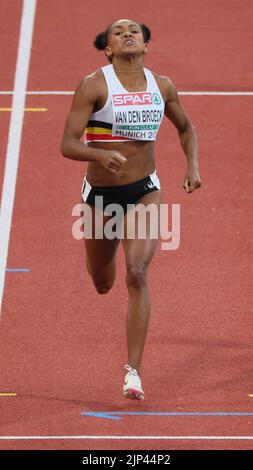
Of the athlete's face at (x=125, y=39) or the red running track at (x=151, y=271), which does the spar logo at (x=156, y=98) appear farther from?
the red running track at (x=151, y=271)

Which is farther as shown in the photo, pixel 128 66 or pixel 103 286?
pixel 103 286

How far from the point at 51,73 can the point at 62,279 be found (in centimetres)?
436

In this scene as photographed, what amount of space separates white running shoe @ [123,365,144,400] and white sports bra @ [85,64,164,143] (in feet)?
4.79

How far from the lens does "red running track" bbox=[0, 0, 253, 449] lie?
30.2ft

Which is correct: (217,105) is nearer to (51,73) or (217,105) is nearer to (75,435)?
(51,73)

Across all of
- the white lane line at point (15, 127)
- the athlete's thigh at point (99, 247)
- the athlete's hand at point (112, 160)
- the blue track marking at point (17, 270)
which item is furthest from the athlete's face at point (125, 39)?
the blue track marking at point (17, 270)

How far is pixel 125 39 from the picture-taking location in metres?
9.32

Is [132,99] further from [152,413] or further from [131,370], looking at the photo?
[152,413]

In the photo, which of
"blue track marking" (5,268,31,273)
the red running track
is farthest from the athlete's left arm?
"blue track marking" (5,268,31,273)

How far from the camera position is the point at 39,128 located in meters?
14.1

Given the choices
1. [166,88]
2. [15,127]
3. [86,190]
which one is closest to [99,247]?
[86,190]

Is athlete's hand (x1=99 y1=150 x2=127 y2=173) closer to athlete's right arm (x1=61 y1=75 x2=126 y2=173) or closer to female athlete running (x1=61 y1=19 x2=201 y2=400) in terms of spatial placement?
athlete's right arm (x1=61 y1=75 x2=126 y2=173)

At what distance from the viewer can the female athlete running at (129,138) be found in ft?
30.0

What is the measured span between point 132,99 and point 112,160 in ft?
2.18
